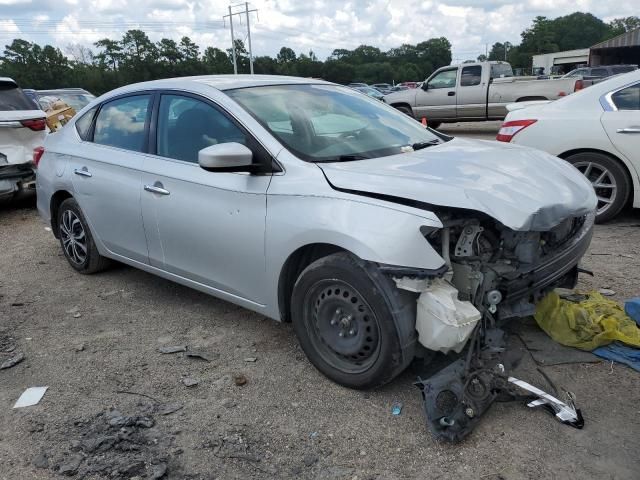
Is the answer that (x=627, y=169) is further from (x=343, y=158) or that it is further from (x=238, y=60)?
(x=238, y=60)

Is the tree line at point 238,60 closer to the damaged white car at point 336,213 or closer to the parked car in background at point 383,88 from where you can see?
the parked car in background at point 383,88

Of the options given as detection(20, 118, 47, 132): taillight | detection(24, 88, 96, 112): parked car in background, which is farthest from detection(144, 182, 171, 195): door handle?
detection(24, 88, 96, 112): parked car in background

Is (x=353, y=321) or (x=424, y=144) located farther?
(x=424, y=144)

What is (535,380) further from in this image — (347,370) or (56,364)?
(56,364)

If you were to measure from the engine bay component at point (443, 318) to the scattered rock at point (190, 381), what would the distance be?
1.40 metres

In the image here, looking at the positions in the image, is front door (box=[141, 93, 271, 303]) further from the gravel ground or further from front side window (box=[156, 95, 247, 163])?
the gravel ground

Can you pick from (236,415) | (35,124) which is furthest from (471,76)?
(236,415)

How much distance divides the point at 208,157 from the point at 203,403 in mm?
1399

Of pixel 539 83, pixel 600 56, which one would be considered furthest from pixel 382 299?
pixel 600 56

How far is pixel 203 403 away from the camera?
312cm

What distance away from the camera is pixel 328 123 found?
374 cm

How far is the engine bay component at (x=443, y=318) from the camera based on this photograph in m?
2.67

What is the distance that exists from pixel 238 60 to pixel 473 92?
219 feet

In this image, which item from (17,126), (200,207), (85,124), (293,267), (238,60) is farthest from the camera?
Answer: (238,60)
